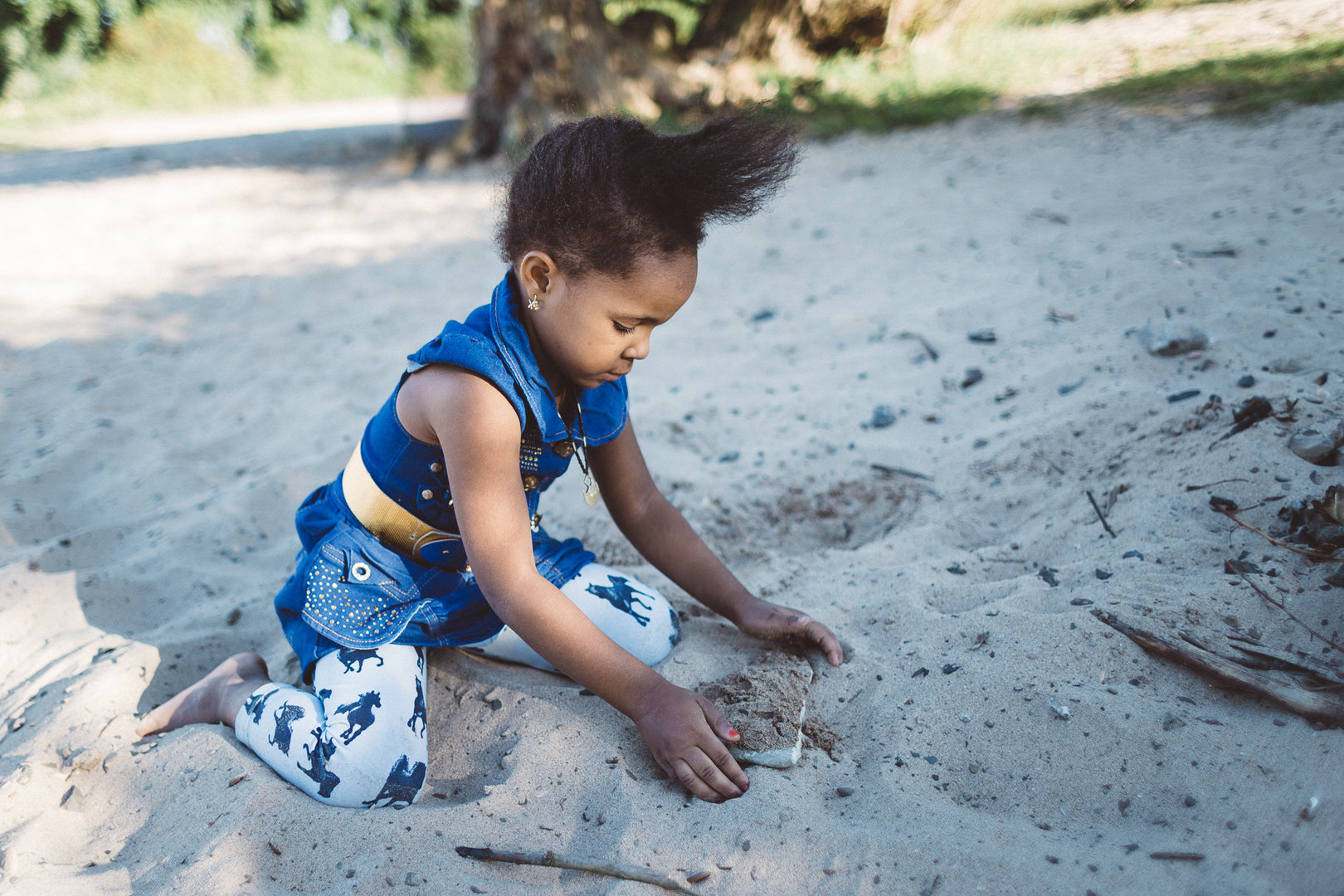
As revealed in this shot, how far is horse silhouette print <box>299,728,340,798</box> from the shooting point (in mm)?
1634

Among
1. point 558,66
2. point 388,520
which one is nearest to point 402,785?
point 388,520

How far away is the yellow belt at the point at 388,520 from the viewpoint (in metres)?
1.85

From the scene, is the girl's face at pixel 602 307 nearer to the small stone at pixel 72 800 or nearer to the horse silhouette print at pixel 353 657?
the horse silhouette print at pixel 353 657

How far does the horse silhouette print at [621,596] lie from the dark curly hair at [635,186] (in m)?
Answer: 0.83

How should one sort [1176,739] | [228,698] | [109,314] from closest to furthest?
1. [1176,739]
2. [228,698]
3. [109,314]

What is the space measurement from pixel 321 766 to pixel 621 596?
2.42ft

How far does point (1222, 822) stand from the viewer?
1.32 metres

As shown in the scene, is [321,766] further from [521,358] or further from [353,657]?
[521,358]

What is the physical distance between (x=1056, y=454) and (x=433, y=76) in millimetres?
20974

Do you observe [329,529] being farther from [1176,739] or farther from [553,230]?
[1176,739]

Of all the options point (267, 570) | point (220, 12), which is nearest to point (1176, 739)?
point (267, 570)

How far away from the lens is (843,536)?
2457 mm

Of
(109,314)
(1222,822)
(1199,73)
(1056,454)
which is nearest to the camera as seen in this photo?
(1222,822)

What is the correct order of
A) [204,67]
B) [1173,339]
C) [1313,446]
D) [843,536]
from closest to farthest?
[1313,446] → [843,536] → [1173,339] → [204,67]
